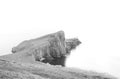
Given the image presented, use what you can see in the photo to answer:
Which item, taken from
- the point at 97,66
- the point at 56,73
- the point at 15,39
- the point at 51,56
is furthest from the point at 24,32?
the point at 56,73

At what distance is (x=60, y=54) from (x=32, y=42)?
1313 centimetres

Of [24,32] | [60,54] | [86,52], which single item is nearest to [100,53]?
[86,52]

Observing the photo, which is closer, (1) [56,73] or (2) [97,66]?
(1) [56,73]

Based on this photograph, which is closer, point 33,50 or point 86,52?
point 33,50

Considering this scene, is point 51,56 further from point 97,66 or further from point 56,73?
point 56,73

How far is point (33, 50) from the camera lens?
94.2 metres

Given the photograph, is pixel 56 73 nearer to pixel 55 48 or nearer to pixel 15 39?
pixel 55 48

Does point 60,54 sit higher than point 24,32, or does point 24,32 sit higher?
point 24,32

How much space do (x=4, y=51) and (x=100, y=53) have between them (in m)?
41.7

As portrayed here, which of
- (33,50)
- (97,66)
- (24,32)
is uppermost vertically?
(24,32)

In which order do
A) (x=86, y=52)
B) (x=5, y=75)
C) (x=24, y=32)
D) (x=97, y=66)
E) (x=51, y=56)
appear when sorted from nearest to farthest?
(x=5, y=75) → (x=97, y=66) → (x=51, y=56) → (x=86, y=52) → (x=24, y=32)

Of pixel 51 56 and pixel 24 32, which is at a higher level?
pixel 24 32

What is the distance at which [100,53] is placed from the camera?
105438 millimetres

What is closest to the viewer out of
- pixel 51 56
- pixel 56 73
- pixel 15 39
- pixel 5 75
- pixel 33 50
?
pixel 5 75
